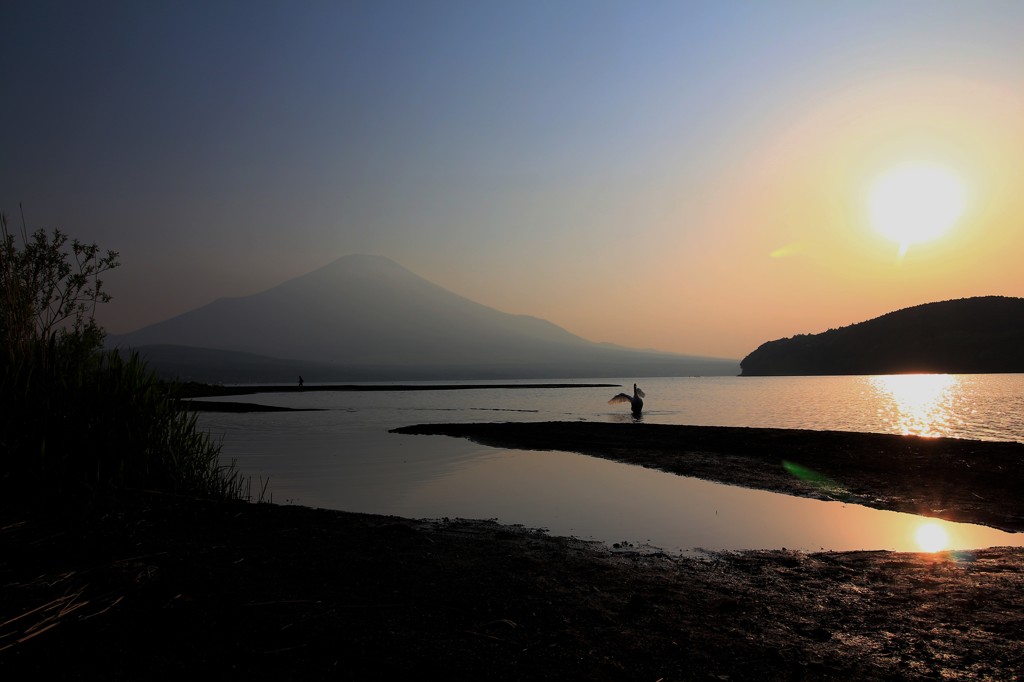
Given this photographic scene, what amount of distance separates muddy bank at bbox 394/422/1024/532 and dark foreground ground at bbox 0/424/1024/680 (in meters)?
5.56

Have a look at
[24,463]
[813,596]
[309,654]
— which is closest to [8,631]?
[309,654]

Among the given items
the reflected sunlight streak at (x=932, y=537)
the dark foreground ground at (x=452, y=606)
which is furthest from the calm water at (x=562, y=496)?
the dark foreground ground at (x=452, y=606)

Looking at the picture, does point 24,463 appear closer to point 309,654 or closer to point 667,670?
point 309,654

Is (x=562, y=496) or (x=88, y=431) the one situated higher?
(x=88, y=431)

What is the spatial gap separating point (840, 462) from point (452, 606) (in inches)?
699

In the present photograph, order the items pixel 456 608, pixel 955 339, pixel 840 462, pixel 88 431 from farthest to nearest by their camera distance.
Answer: pixel 955 339 → pixel 840 462 → pixel 88 431 → pixel 456 608

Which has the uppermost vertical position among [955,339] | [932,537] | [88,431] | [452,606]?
[955,339]

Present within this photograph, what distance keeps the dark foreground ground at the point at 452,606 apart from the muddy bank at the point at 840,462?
556cm

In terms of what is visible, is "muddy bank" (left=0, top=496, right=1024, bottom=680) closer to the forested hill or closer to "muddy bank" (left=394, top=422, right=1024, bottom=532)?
"muddy bank" (left=394, top=422, right=1024, bottom=532)

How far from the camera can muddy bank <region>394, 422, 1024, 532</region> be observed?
14.3 m

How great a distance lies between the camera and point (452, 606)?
6363 mm

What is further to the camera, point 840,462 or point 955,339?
point 955,339

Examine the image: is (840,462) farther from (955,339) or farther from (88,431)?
(955,339)

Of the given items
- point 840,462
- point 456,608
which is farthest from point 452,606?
point 840,462
